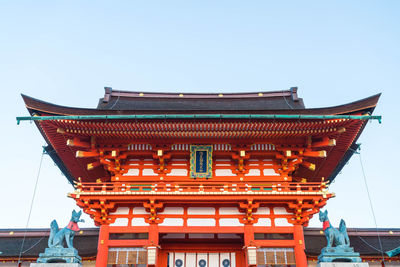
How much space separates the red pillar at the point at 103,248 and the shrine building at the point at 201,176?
40 millimetres

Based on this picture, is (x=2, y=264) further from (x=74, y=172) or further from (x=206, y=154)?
(x=206, y=154)

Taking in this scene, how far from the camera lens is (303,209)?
14.6m

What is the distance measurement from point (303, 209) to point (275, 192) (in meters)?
1.58

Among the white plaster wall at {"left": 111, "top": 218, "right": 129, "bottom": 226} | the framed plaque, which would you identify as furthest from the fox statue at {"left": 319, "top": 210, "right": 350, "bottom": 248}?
the white plaster wall at {"left": 111, "top": 218, "right": 129, "bottom": 226}

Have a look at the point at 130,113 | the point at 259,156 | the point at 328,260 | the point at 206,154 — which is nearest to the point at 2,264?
the point at 130,113

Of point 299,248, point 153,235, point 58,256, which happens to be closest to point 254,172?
point 299,248

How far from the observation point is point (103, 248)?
14.1 meters

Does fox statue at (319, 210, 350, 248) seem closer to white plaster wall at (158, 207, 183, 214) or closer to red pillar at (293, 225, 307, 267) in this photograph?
red pillar at (293, 225, 307, 267)

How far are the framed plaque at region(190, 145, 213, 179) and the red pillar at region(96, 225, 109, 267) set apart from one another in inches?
166

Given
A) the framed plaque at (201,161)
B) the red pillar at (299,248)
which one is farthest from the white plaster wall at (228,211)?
the red pillar at (299,248)

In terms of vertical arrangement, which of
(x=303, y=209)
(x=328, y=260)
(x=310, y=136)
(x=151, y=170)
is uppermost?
(x=310, y=136)

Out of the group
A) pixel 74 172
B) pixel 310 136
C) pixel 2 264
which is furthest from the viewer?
pixel 74 172

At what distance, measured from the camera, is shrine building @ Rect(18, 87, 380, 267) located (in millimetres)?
14078

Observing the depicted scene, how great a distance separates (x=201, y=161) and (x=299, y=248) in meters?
5.36
